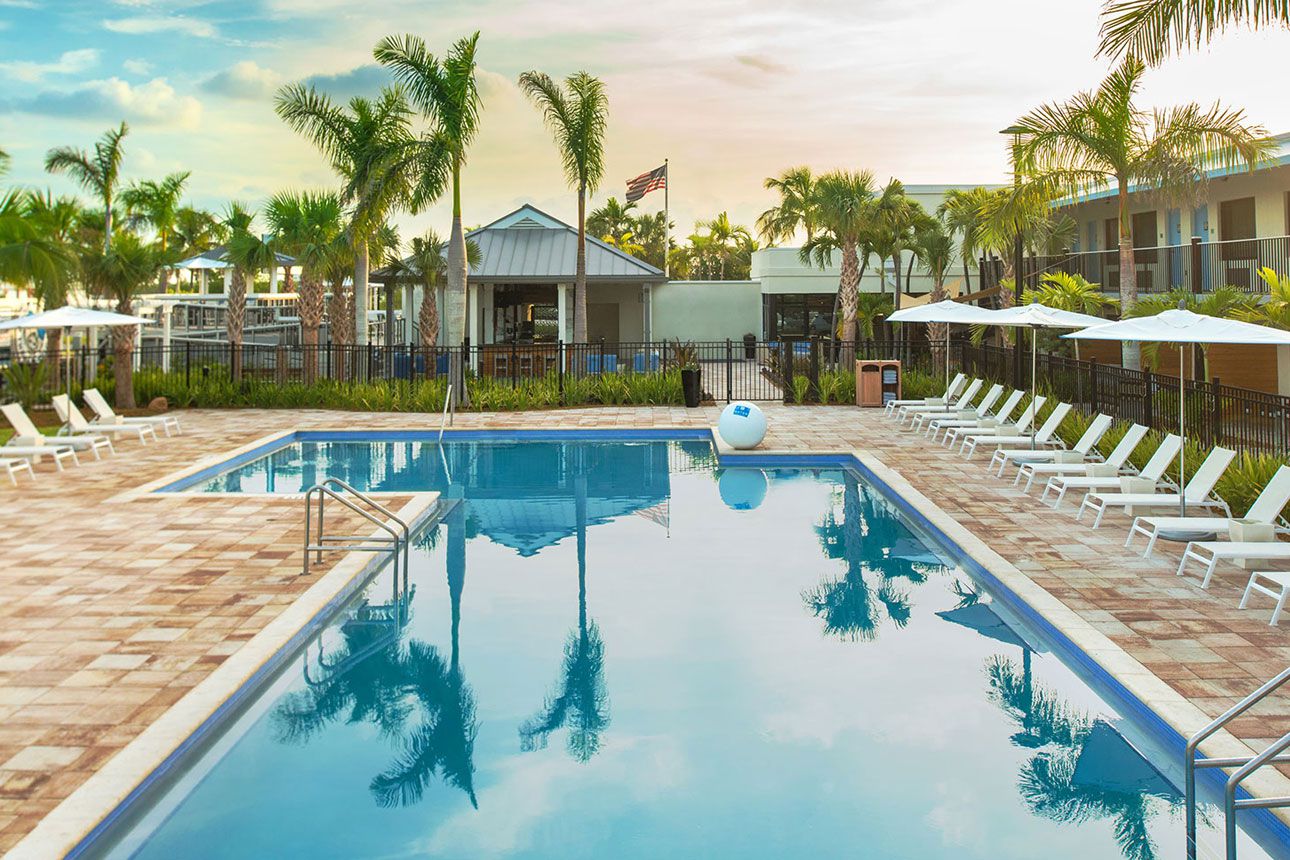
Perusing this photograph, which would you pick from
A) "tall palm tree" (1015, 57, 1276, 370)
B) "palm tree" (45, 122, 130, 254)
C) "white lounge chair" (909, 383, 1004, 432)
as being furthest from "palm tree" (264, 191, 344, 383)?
"tall palm tree" (1015, 57, 1276, 370)

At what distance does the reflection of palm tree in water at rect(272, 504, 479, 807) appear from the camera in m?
6.81

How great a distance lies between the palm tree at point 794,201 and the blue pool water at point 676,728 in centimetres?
2396

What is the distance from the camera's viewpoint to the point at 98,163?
118 feet

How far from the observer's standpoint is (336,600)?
9766mm

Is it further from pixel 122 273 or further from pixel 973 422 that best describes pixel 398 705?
pixel 122 273

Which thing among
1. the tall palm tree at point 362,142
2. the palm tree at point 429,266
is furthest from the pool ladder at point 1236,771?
the palm tree at point 429,266

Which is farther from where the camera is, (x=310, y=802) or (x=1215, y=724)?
(x=310, y=802)

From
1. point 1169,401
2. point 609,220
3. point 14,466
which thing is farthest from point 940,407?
point 609,220

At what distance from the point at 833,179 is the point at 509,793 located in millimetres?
25179

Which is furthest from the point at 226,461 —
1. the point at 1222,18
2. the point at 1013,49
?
the point at 1013,49

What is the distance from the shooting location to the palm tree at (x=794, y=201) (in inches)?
1388

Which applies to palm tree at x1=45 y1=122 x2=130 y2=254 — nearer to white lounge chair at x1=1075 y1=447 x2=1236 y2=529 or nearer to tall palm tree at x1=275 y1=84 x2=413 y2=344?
tall palm tree at x1=275 y1=84 x2=413 y2=344

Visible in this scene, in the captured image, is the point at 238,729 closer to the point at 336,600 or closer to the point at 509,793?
the point at 509,793

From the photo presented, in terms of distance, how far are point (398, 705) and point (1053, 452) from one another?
1023cm
